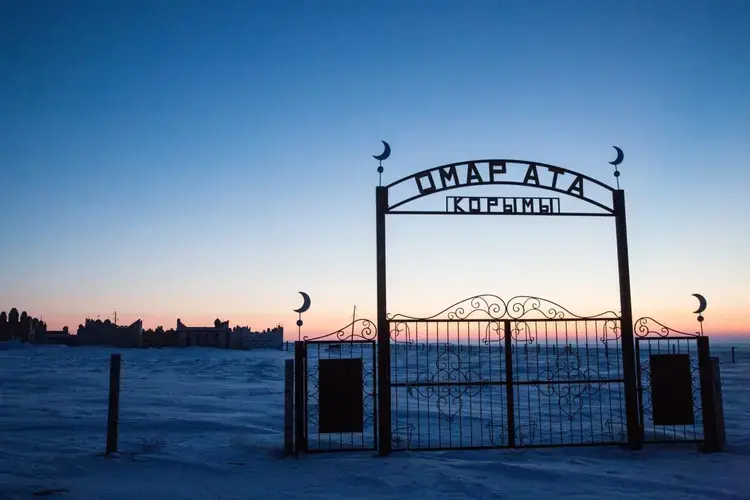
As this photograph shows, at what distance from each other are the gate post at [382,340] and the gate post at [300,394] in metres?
1.24

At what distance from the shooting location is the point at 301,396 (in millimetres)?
9781

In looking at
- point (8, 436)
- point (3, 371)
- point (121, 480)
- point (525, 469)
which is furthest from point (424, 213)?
point (3, 371)

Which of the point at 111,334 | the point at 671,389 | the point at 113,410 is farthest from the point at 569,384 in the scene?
the point at 111,334

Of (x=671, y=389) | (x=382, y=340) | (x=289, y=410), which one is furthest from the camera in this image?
Answer: (x=671, y=389)

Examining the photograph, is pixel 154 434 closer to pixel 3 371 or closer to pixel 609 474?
pixel 609 474

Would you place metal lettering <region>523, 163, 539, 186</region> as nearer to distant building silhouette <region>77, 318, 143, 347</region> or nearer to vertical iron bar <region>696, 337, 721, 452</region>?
vertical iron bar <region>696, 337, 721, 452</region>

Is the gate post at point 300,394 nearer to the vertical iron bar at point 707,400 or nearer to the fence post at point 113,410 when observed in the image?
the fence post at point 113,410

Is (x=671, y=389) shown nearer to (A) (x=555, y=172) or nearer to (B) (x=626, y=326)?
(B) (x=626, y=326)

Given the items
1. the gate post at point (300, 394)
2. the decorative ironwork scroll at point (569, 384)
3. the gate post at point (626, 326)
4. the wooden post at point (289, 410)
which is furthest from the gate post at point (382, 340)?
the gate post at point (626, 326)

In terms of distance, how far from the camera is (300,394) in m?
9.72

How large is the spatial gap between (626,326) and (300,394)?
569 cm

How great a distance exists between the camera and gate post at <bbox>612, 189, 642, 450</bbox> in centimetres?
1002

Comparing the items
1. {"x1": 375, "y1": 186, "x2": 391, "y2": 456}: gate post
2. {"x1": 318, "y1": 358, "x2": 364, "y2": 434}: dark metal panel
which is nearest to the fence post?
{"x1": 318, "y1": 358, "x2": 364, "y2": 434}: dark metal panel

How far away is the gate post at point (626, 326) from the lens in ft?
32.9
